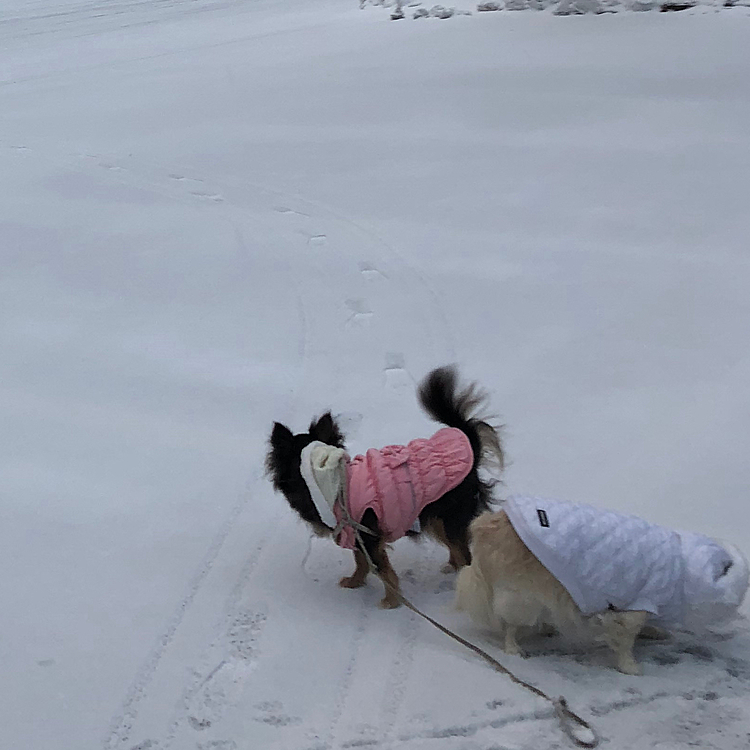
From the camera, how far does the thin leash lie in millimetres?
2574

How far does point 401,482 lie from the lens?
320 cm

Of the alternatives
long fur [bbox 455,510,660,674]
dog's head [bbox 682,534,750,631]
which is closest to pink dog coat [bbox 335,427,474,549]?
long fur [bbox 455,510,660,674]

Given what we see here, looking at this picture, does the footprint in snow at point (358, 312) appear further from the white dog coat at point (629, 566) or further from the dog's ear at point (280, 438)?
the white dog coat at point (629, 566)

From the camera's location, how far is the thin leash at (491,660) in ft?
8.45

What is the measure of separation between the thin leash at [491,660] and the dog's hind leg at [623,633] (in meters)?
0.26

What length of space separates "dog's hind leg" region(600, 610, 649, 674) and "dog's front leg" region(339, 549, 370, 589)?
3.03 feet

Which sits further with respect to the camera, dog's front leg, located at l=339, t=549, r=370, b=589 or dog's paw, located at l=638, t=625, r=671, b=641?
dog's front leg, located at l=339, t=549, r=370, b=589

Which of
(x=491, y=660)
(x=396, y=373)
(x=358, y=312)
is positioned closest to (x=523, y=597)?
(x=491, y=660)

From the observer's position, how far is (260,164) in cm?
817

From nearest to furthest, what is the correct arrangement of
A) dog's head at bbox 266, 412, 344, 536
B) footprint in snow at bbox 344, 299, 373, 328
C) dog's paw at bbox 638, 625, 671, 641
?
dog's paw at bbox 638, 625, 671, 641
dog's head at bbox 266, 412, 344, 536
footprint in snow at bbox 344, 299, 373, 328

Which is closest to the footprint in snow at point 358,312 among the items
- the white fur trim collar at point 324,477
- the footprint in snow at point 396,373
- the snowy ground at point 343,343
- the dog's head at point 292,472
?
the snowy ground at point 343,343

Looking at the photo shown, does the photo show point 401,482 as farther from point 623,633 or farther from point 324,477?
point 623,633

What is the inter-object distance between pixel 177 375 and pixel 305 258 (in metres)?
1.76

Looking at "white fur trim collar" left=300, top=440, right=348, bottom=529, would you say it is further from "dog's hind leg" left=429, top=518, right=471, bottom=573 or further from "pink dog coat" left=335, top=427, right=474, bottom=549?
"dog's hind leg" left=429, top=518, right=471, bottom=573
